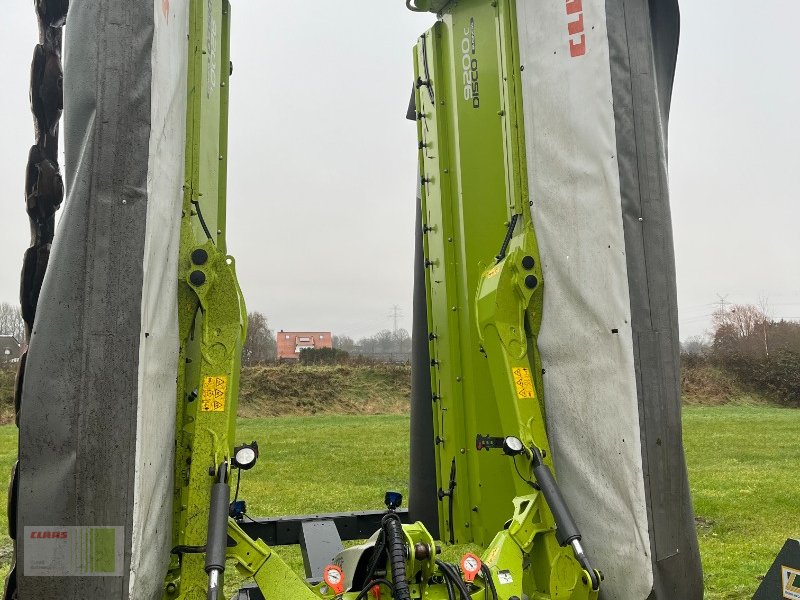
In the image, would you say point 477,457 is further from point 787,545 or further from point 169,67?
point 169,67

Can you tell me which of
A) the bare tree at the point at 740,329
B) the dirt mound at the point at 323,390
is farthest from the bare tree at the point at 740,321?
the dirt mound at the point at 323,390

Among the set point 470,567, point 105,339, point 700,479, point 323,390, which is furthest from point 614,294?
point 323,390

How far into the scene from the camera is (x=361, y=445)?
16.5 m

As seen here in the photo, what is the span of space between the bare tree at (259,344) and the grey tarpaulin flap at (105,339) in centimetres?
2745

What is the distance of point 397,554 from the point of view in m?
2.56

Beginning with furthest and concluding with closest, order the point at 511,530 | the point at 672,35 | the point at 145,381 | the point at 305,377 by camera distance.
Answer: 1. the point at 305,377
2. the point at 672,35
3. the point at 511,530
4. the point at 145,381

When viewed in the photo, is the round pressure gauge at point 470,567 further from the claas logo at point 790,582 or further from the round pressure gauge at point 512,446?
the claas logo at point 790,582

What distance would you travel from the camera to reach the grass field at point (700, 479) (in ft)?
21.6

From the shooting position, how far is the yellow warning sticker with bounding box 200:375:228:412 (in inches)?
113

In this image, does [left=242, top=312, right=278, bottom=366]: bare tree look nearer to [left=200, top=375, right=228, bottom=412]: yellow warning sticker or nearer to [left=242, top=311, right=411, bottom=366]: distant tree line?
[left=242, top=311, right=411, bottom=366]: distant tree line

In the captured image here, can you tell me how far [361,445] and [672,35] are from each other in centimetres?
1398

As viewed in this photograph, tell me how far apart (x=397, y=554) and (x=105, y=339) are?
131 centimetres

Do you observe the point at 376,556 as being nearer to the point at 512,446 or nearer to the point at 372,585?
the point at 372,585

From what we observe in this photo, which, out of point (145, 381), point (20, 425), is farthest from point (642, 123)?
point (20, 425)
